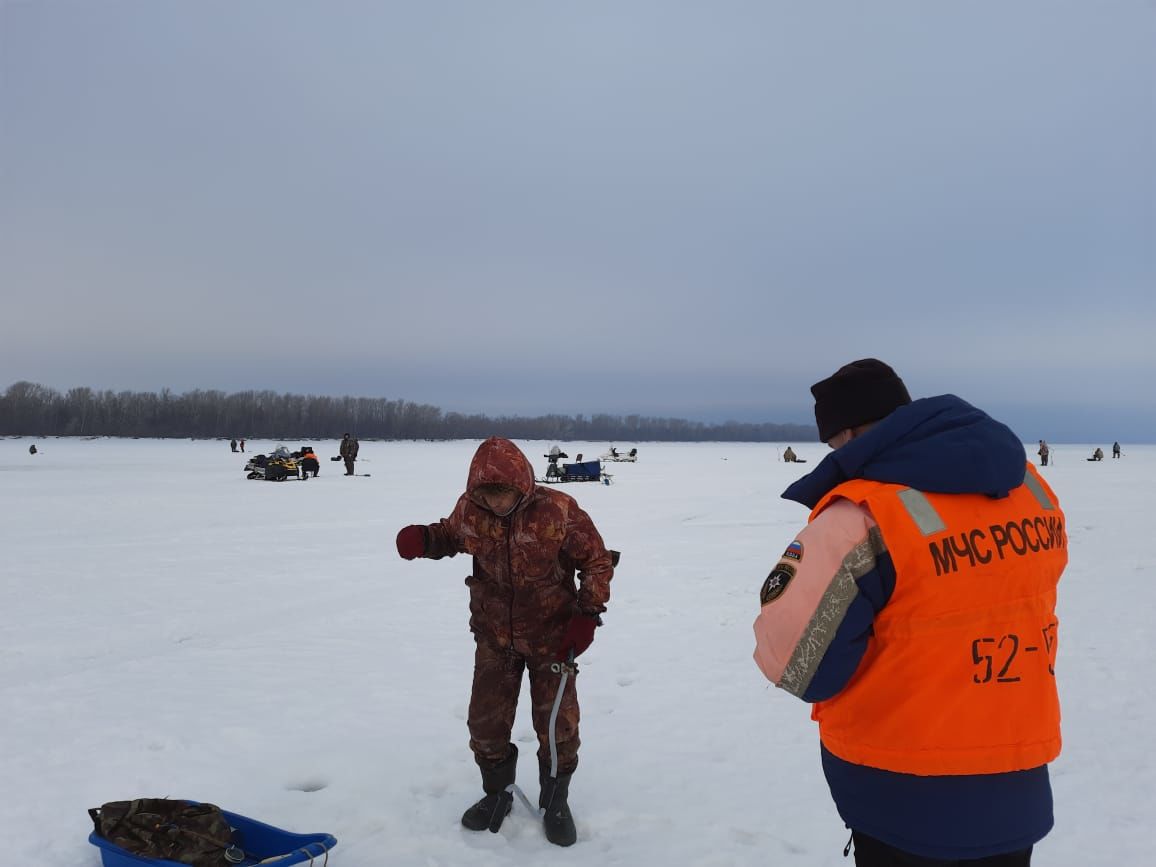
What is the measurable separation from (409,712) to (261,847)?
67.3 inches

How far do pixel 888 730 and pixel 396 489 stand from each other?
21.5 m

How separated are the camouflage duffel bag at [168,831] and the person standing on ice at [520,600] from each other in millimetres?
1056

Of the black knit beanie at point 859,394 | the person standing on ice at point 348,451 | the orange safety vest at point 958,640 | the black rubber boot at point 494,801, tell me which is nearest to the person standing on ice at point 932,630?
the orange safety vest at point 958,640

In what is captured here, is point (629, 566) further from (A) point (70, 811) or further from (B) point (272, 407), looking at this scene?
(B) point (272, 407)

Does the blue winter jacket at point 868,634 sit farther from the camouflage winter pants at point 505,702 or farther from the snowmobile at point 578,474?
the snowmobile at point 578,474

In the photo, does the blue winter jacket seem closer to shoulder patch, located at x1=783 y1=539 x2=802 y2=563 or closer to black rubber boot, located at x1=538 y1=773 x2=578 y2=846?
shoulder patch, located at x1=783 y1=539 x2=802 y2=563

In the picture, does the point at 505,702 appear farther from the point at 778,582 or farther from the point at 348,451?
the point at 348,451

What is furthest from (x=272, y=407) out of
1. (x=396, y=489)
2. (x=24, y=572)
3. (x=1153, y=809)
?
(x=1153, y=809)

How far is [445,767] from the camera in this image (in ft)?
13.3

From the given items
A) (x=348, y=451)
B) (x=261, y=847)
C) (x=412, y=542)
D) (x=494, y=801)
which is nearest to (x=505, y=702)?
(x=494, y=801)

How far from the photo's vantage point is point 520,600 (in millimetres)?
3367

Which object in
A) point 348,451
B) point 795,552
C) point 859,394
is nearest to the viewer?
point 795,552

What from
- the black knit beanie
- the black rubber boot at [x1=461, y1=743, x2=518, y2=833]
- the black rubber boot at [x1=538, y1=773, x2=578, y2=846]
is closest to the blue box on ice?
the black rubber boot at [x1=461, y1=743, x2=518, y2=833]

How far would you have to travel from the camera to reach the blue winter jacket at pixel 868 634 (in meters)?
1.63
